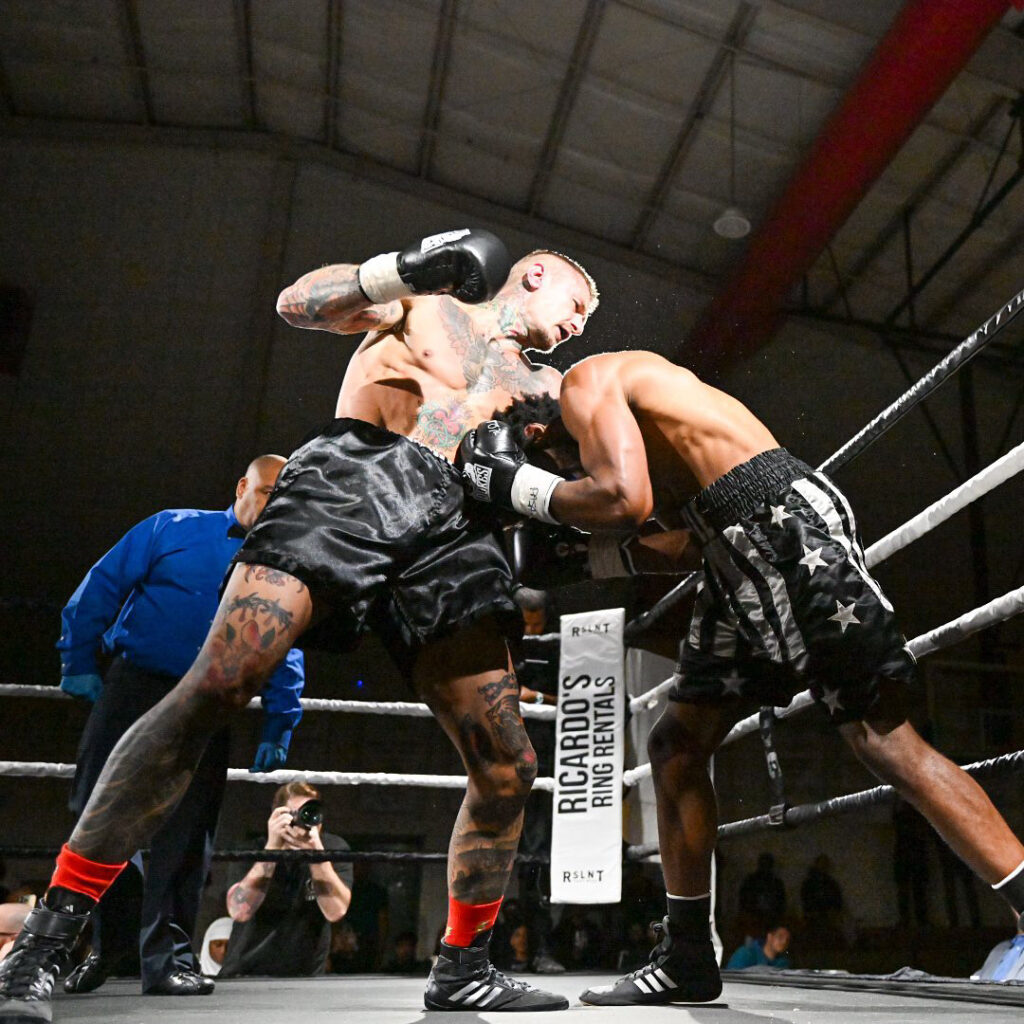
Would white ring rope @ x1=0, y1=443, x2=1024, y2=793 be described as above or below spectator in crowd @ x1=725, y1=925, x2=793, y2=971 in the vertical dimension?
above

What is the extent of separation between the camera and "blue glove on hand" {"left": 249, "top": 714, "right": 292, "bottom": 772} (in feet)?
6.37

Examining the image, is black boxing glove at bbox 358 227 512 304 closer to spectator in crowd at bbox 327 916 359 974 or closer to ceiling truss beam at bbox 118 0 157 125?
spectator in crowd at bbox 327 916 359 974

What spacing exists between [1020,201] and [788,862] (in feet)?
15.2

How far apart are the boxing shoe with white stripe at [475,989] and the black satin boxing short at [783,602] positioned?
0.42 m

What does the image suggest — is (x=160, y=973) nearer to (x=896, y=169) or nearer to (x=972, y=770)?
(x=972, y=770)

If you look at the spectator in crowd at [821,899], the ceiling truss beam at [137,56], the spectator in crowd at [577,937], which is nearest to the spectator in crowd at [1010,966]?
the spectator in crowd at [577,937]

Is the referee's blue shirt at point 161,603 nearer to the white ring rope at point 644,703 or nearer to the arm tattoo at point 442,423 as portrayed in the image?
the white ring rope at point 644,703

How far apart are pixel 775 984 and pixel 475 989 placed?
87 cm

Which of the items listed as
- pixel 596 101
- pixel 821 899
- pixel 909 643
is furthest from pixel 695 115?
pixel 821 899

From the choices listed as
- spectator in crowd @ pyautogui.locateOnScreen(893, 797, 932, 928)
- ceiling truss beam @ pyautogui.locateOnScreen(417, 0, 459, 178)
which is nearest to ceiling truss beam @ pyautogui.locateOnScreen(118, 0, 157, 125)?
ceiling truss beam @ pyautogui.locateOnScreen(417, 0, 459, 178)

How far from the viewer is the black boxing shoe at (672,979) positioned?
134cm

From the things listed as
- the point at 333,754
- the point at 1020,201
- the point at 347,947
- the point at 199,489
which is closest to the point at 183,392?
the point at 199,489

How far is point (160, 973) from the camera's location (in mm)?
1625

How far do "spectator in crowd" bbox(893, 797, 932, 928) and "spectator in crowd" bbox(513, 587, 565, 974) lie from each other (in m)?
3.99
